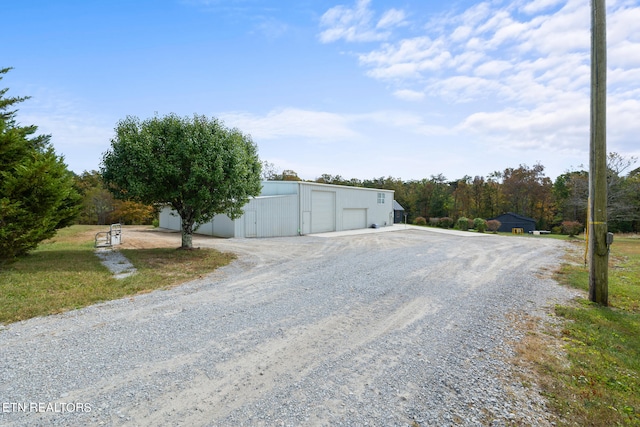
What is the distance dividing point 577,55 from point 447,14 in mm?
3827

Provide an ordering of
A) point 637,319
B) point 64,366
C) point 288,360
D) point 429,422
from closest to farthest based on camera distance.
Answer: point 429,422, point 64,366, point 288,360, point 637,319

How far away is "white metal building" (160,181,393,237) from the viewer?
63.7 ft

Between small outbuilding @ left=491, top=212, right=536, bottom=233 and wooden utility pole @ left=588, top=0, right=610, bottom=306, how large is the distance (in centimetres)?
3282

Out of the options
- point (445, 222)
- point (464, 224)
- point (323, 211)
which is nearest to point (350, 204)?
point (323, 211)

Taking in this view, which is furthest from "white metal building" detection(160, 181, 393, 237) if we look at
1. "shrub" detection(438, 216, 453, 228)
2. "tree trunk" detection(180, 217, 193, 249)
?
"shrub" detection(438, 216, 453, 228)

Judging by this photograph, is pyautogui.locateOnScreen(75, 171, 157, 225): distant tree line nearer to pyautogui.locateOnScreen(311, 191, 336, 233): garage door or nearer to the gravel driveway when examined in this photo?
pyautogui.locateOnScreen(311, 191, 336, 233): garage door

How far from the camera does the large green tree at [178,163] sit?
10117 millimetres

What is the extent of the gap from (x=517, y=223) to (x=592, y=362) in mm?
36736

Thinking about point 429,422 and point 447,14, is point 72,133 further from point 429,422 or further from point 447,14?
point 429,422

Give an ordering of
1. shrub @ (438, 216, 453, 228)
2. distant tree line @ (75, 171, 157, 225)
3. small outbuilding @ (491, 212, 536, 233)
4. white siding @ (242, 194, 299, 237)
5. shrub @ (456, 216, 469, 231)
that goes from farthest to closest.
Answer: shrub @ (438, 216, 453, 228) → small outbuilding @ (491, 212, 536, 233) → shrub @ (456, 216, 469, 231) → distant tree line @ (75, 171, 157, 225) → white siding @ (242, 194, 299, 237)

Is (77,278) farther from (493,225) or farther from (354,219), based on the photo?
(493,225)

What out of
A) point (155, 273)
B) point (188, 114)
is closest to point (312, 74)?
point (188, 114)

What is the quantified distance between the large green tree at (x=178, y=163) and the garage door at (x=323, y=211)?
11.3 metres

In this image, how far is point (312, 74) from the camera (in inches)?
481
